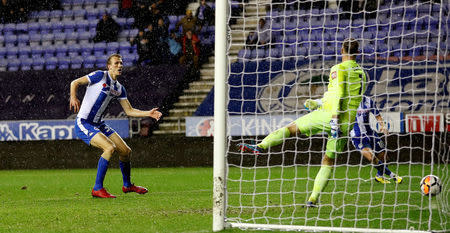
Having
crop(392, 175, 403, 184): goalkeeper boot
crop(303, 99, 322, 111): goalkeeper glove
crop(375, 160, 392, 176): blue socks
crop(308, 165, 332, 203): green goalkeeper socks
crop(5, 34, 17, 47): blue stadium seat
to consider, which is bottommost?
crop(392, 175, 403, 184): goalkeeper boot

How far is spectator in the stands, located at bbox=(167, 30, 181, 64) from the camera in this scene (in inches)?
588

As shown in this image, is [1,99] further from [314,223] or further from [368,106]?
[314,223]

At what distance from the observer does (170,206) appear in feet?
21.4

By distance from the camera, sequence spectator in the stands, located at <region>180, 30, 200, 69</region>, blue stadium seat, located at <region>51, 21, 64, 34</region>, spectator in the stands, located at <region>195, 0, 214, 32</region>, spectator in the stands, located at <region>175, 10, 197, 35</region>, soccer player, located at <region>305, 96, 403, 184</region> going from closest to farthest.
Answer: soccer player, located at <region>305, 96, 403, 184</region>, spectator in the stands, located at <region>180, 30, 200, 69</region>, spectator in the stands, located at <region>175, 10, 197, 35</region>, spectator in the stands, located at <region>195, 0, 214, 32</region>, blue stadium seat, located at <region>51, 21, 64, 34</region>

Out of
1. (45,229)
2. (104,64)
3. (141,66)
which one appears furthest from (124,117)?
(45,229)

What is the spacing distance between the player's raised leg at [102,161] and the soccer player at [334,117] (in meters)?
2.17

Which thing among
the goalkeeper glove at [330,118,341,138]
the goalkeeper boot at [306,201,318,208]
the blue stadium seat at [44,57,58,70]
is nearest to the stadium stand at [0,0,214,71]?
the blue stadium seat at [44,57,58,70]

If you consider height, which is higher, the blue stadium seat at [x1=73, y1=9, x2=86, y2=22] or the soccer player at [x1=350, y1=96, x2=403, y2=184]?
the blue stadium seat at [x1=73, y1=9, x2=86, y2=22]

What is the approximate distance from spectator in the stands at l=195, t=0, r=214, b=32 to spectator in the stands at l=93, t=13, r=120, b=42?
86.5 inches

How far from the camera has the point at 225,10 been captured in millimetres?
4812

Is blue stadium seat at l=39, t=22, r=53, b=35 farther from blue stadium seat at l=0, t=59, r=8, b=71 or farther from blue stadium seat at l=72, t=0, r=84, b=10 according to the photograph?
blue stadium seat at l=0, t=59, r=8, b=71

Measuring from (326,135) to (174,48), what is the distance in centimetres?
423

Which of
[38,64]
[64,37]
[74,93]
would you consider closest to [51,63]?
[38,64]

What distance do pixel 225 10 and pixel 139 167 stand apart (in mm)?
8510
